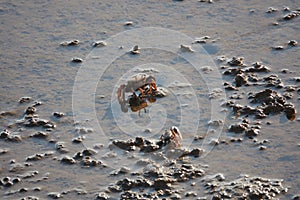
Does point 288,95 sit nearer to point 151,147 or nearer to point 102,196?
point 151,147

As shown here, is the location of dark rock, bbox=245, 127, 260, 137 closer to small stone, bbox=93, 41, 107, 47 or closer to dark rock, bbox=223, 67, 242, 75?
dark rock, bbox=223, 67, 242, 75

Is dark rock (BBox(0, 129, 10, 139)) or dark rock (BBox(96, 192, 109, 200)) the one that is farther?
dark rock (BBox(0, 129, 10, 139))

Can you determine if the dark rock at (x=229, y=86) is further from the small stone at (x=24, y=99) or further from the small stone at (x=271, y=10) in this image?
the small stone at (x=24, y=99)

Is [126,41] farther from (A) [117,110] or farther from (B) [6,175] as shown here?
(B) [6,175]

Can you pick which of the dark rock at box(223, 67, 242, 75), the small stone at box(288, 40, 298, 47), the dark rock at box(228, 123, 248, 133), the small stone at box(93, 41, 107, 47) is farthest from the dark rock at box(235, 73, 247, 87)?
the small stone at box(93, 41, 107, 47)

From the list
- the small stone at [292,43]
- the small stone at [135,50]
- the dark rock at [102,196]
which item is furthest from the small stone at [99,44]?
the dark rock at [102,196]

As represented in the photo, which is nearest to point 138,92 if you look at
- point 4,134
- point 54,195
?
point 4,134
